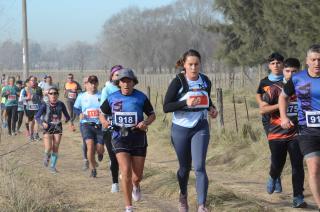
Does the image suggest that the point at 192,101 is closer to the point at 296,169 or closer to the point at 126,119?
the point at 126,119

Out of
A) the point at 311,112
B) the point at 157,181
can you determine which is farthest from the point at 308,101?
the point at 157,181

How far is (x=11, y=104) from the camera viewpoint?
60.8 feet

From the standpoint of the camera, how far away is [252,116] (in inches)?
738

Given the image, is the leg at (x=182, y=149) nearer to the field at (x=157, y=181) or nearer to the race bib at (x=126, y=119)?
the race bib at (x=126, y=119)

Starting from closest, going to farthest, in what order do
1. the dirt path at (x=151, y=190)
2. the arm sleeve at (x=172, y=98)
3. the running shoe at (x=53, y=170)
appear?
the arm sleeve at (x=172, y=98)
the dirt path at (x=151, y=190)
the running shoe at (x=53, y=170)

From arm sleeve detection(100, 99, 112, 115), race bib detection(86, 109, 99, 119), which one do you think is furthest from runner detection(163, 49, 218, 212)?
race bib detection(86, 109, 99, 119)

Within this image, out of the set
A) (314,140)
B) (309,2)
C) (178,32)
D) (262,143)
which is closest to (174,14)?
(178,32)

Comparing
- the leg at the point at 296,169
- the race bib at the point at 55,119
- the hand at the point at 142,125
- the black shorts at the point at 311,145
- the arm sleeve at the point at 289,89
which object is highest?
the arm sleeve at the point at 289,89

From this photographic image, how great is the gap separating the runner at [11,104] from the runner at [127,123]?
1170 cm

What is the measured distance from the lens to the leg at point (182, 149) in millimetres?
6875

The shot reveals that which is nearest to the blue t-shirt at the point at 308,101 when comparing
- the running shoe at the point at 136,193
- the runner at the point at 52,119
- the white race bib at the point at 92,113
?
the running shoe at the point at 136,193

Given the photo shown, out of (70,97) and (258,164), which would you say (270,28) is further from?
(258,164)

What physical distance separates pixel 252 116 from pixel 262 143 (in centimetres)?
696

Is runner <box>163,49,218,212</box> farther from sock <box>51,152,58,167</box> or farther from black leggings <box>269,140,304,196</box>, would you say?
sock <box>51,152,58,167</box>
